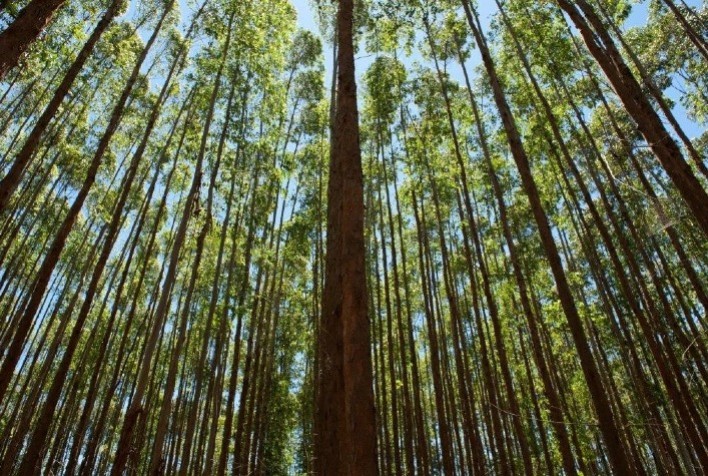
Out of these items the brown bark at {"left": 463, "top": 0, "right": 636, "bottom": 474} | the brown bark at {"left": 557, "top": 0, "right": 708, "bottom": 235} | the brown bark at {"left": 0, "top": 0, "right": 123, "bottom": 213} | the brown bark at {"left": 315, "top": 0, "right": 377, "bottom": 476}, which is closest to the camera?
the brown bark at {"left": 315, "top": 0, "right": 377, "bottom": 476}

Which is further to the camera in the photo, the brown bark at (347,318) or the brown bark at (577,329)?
the brown bark at (577,329)

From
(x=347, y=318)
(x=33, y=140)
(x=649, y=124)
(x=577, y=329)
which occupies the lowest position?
(x=347, y=318)

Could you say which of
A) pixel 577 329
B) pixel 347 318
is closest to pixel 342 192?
pixel 347 318

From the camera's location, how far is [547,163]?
10.1 meters

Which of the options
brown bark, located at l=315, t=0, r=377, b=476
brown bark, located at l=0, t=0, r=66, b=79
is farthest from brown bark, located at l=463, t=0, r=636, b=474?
→ brown bark, located at l=0, t=0, r=66, b=79

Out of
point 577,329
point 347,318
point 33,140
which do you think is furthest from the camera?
point 33,140

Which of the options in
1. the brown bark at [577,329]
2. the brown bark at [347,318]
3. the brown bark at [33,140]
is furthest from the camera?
the brown bark at [33,140]

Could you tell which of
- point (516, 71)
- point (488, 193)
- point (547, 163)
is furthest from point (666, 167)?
point (488, 193)

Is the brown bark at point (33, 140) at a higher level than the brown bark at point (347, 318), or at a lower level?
higher

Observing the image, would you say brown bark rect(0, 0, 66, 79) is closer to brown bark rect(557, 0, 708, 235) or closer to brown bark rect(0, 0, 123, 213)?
brown bark rect(0, 0, 123, 213)

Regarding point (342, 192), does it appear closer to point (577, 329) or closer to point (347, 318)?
point (347, 318)

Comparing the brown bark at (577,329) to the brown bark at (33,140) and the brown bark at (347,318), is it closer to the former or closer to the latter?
the brown bark at (347,318)

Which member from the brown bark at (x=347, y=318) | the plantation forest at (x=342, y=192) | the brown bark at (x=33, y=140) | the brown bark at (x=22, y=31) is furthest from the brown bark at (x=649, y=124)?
the brown bark at (x=33, y=140)

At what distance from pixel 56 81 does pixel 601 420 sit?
1196 centimetres
